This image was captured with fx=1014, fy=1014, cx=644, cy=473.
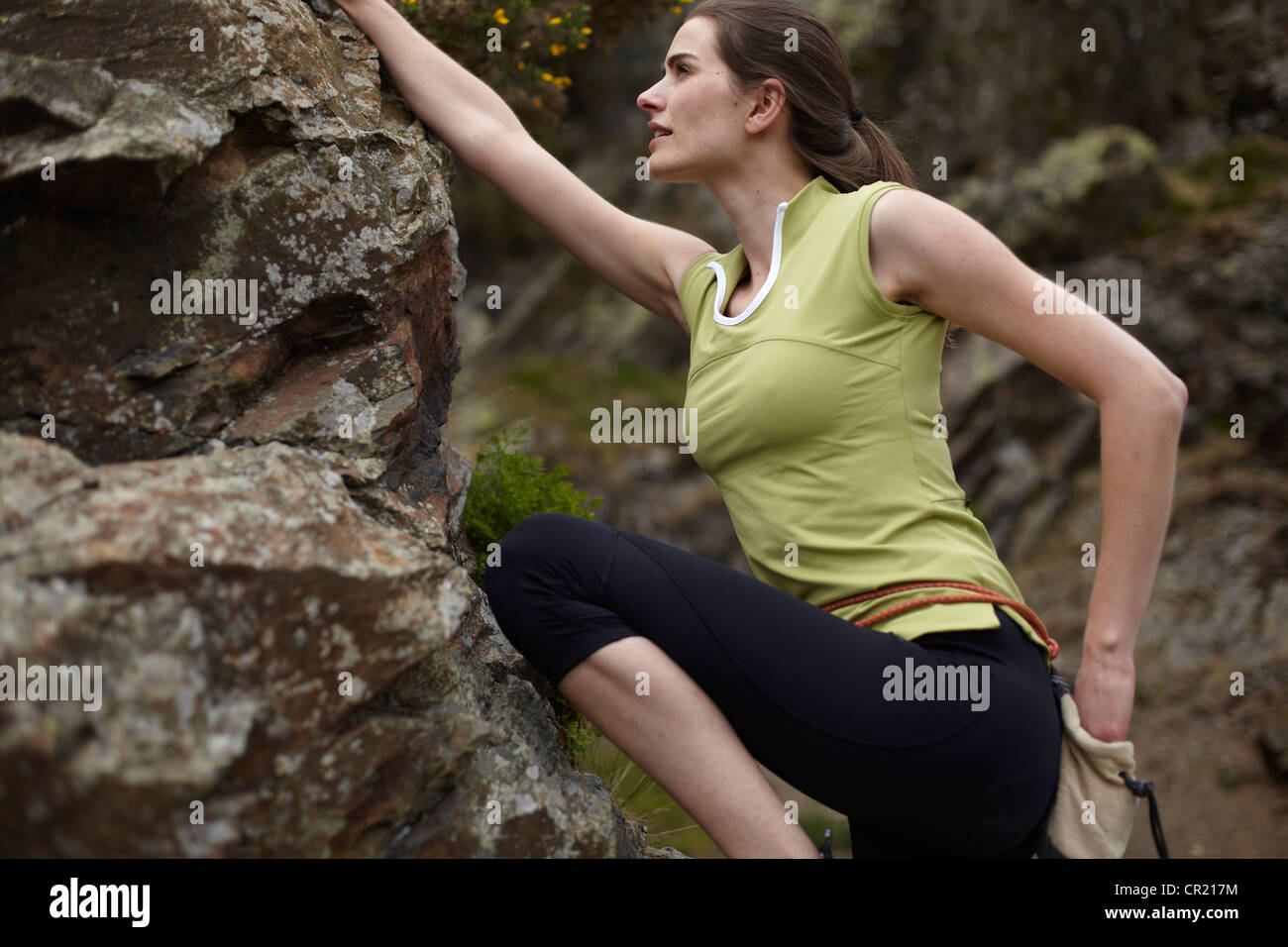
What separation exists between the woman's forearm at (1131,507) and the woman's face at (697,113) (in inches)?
55.2

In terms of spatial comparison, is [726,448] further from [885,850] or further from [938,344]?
[885,850]

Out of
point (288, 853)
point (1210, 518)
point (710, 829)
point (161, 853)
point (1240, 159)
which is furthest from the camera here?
point (1240, 159)

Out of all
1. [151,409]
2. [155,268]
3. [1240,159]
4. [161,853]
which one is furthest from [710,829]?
[1240,159]

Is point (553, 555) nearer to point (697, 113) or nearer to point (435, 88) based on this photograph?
point (697, 113)

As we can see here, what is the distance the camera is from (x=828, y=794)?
2.40m

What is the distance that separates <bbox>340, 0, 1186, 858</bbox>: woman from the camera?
2.30 meters

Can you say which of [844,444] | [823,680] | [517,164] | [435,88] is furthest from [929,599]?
Result: [435,88]

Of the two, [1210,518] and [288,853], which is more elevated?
[1210,518]

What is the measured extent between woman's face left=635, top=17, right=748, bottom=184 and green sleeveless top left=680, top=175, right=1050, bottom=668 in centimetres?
49

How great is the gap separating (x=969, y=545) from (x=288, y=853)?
1.73 metres

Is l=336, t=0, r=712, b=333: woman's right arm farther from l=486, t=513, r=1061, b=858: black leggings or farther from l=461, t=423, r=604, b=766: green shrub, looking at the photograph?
l=486, t=513, r=1061, b=858: black leggings

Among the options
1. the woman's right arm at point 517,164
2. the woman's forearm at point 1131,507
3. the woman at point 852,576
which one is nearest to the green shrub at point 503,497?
the woman's right arm at point 517,164

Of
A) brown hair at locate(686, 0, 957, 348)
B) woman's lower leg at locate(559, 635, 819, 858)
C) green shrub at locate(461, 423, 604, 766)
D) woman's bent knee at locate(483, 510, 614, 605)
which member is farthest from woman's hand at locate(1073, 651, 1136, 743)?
green shrub at locate(461, 423, 604, 766)
